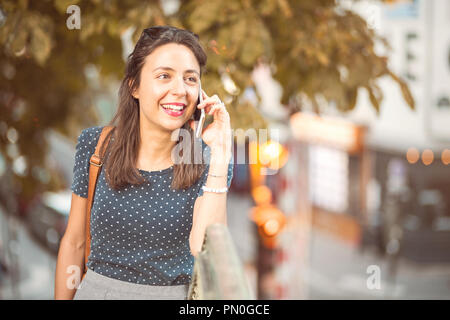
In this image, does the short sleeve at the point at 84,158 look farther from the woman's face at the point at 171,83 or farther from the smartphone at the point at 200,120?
the smartphone at the point at 200,120

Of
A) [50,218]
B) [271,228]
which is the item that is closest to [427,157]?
[271,228]

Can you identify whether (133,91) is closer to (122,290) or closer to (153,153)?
(153,153)

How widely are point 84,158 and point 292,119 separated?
605 centimetres

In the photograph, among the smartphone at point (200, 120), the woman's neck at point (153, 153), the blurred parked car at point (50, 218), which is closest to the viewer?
the smartphone at point (200, 120)

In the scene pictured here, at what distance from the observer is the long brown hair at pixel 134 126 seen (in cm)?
155

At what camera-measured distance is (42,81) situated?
156 inches

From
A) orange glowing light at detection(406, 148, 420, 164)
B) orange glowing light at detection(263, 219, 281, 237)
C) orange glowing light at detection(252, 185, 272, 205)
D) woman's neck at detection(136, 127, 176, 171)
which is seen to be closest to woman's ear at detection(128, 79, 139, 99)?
woman's neck at detection(136, 127, 176, 171)

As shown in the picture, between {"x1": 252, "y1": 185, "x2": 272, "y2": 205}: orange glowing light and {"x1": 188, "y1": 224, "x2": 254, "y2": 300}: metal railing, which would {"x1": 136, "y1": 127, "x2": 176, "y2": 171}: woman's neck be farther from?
{"x1": 252, "y1": 185, "x2": 272, "y2": 205}: orange glowing light

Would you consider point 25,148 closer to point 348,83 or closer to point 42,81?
point 42,81

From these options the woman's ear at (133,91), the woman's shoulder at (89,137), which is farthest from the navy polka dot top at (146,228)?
the woman's ear at (133,91)

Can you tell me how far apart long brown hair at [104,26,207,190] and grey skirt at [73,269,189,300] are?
0.30 metres
